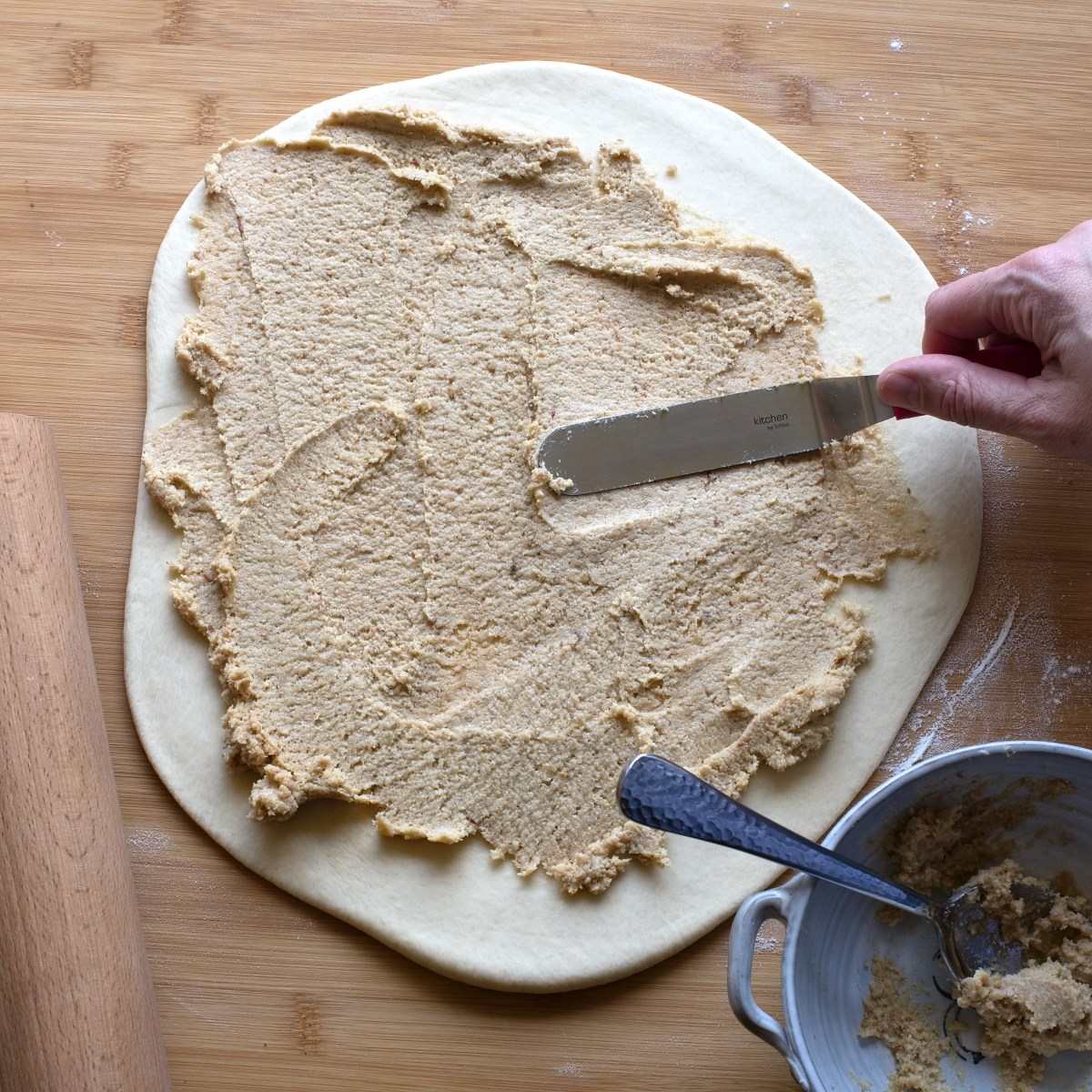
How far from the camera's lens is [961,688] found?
56.1 inches

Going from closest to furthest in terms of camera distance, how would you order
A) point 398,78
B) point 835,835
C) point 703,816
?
point 703,816, point 835,835, point 398,78

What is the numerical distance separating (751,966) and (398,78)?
1335 millimetres

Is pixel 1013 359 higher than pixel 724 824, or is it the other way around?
pixel 1013 359

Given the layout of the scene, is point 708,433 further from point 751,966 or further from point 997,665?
point 751,966

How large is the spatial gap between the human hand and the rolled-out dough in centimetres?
15

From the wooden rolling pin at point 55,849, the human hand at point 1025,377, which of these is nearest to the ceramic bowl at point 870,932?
the human hand at point 1025,377

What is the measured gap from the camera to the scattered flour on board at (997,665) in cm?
142

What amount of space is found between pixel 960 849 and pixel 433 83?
1.30 metres

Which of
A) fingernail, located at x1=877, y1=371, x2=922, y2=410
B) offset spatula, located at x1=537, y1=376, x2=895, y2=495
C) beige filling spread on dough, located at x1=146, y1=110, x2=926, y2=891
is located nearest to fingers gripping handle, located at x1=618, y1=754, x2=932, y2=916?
beige filling spread on dough, located at x1=146, y1=110, x2=926, y2=891

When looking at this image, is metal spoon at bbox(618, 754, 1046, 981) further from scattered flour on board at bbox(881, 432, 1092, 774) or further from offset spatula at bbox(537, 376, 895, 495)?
offset spatula at bbox(537, 376, 895, 495)

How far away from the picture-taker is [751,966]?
1.16 meters

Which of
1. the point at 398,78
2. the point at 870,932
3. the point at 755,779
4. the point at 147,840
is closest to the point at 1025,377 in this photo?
the point at 755,779

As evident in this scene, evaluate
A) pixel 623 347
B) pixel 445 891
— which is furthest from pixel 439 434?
pixel 445 891

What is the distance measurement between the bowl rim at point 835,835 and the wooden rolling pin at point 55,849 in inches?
30.0
